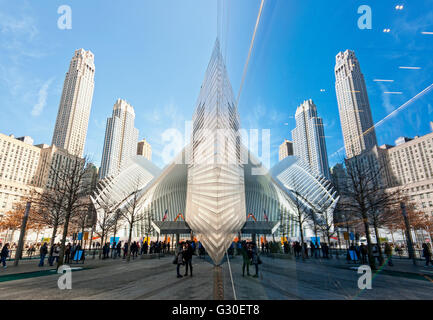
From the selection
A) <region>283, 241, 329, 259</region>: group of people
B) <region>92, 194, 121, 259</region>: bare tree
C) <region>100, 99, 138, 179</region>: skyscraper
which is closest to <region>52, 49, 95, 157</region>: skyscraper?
<region>100, 99, 138, 179</region>: skyscraper

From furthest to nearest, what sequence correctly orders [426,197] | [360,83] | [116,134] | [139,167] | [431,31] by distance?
[116,134] → [139,167] → [426,197] → [360,83] → [431,31]

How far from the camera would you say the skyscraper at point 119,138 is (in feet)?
486

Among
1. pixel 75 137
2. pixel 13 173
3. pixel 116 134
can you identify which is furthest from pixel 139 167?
pixel 116 134

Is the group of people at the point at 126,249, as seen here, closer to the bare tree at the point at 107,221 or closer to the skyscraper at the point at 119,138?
the bare tree at the point at 107,221

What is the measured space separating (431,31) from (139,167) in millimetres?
64263

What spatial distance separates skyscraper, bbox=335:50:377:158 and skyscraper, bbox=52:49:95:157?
14004cm

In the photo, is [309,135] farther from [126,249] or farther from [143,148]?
[143,148]

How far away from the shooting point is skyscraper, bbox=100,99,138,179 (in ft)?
486

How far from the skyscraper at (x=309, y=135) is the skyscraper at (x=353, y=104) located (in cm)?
23

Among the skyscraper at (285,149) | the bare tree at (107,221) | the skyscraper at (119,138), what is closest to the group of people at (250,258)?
the skyscraper at (285,149)

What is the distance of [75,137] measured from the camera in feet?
422
